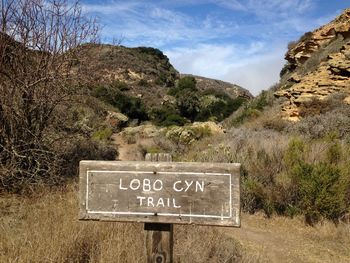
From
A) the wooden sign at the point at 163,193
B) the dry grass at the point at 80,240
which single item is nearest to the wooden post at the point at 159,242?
the wooden sign at the point at 163,193

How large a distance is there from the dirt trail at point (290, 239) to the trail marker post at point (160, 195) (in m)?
2.61

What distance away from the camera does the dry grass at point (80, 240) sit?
330 centimetres

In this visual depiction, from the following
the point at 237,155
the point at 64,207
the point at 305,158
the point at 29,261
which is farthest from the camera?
the point at 237,155

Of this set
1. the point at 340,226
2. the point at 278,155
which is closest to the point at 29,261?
the point at 340,226

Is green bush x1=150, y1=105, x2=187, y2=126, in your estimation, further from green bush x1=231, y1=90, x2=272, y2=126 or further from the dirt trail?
the dirt trail

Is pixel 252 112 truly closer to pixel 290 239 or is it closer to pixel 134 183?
pixel 290 239

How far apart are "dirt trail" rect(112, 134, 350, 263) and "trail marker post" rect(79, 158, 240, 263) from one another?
2.61m

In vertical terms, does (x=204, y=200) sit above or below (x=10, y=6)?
below

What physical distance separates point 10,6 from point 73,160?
10.4 feet

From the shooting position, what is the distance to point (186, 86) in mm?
46000

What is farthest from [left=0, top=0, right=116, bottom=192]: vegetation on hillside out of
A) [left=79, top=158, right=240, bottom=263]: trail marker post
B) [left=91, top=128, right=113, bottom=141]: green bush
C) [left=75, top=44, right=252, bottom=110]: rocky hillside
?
[left=75, top=44, right=252, bottom=110]: rocky hillside

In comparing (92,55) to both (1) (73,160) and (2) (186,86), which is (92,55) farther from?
(2) (186,86)

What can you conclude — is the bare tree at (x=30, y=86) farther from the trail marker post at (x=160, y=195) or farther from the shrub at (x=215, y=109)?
the shrub at (x=215, y=109)

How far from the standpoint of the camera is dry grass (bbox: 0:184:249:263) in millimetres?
3297
